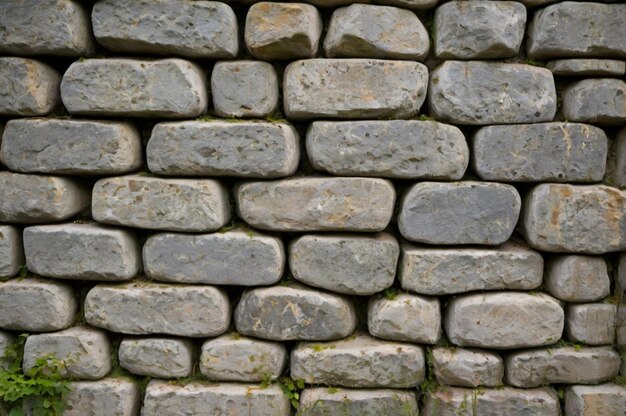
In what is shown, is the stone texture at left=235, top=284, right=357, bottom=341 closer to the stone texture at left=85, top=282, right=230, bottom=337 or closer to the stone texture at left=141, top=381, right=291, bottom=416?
the stone texture at left=85, top=282, right=230, bottom=337

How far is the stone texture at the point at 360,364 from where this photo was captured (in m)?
2.24

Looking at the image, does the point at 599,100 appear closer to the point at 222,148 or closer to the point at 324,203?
the point at 324,203

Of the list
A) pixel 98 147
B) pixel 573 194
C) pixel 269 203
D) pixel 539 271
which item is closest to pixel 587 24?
pixel 573 194

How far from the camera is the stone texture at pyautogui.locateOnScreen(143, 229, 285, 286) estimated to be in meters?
2.20

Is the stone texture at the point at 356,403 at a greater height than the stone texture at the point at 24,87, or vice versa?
the stone texture at the point at 24,87

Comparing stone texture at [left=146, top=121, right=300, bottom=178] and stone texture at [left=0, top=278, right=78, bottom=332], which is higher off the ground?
stone texture at [left=146, top=121, right=300, bottom=178]

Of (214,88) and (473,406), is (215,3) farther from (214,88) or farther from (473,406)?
(473,406)

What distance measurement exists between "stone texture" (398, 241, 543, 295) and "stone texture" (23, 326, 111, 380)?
56.0 inches

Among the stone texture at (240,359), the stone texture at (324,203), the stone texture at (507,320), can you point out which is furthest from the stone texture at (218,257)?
the stone texture at (507,320)

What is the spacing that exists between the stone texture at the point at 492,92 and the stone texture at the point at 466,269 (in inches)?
22.6

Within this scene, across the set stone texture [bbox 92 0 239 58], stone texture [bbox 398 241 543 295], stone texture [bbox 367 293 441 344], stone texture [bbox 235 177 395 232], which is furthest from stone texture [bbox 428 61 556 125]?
stone texture [bbox 92 0 239 58]

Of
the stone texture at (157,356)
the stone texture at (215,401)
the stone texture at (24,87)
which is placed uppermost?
the stone texture at (24,87)

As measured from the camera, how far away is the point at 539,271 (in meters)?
2.26

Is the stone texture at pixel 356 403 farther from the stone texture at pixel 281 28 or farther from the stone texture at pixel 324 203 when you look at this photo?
the stone texture at pixel 281 28
